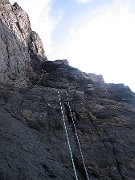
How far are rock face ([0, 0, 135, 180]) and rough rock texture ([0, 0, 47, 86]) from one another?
0.35 ft

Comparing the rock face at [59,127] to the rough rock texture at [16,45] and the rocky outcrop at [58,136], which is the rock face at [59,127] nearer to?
the rocky outcrop at [58,136]

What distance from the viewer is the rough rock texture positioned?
21142 mm

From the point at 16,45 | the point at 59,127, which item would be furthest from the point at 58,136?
the point at 16,45

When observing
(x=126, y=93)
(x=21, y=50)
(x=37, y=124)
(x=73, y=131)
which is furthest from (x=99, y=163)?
(x=21, y=50)

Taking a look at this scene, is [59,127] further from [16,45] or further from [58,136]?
[16,45]

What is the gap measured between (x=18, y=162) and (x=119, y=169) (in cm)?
415

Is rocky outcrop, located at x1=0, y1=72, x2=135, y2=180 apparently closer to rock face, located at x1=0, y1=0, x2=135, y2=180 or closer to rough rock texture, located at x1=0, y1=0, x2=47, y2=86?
rock face, located at x1=0, y1=0, x2=135, y2=180

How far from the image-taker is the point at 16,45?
24.4 metres

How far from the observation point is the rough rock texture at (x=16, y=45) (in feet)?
69.4

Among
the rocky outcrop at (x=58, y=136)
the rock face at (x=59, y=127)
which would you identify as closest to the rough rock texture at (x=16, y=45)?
the rock face at (x=59, y=127)

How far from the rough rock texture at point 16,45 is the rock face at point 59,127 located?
0.11m

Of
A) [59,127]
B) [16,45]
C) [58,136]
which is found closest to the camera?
[58,136]

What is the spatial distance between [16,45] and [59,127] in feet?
39.6

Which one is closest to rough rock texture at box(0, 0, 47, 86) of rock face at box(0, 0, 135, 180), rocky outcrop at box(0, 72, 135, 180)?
rock face at box(0, 0, 135, 180)
